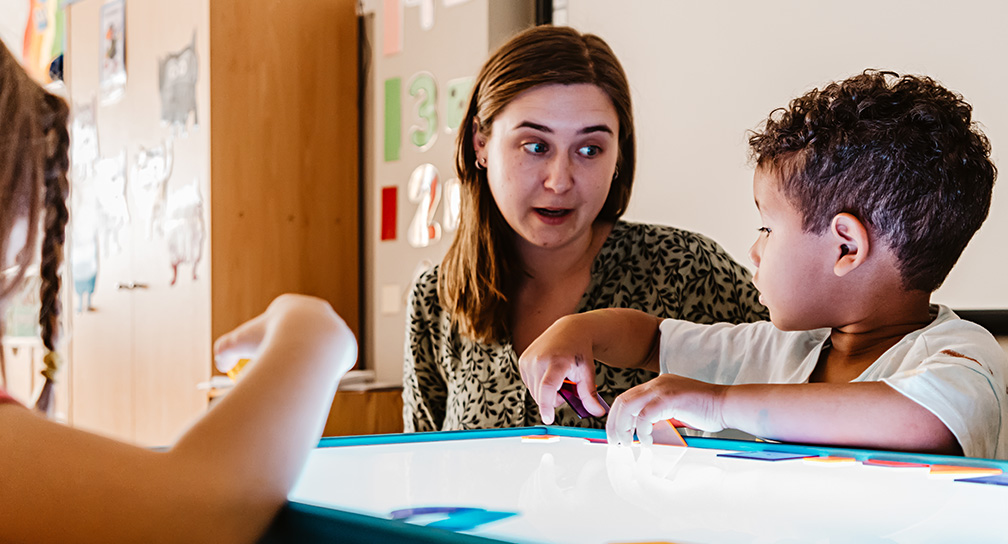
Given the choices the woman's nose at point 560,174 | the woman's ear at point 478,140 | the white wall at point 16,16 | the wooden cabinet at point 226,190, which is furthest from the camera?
the white wall at point 16,16

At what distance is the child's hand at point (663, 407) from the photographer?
0.70 metres

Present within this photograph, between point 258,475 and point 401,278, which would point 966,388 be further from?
point 401,278

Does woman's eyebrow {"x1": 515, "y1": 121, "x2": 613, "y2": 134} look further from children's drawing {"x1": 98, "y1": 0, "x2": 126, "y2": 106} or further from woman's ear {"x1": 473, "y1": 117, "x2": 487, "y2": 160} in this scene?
children's drawing {"x1": 98, "y1": 0, "x2": 126, "y2": 106}

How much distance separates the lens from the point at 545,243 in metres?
1.35

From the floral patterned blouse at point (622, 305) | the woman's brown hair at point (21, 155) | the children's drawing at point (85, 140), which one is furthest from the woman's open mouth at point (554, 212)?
the children's drawing at point (85, 140)

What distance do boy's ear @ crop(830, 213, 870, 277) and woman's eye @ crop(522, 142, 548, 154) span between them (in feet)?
1.86

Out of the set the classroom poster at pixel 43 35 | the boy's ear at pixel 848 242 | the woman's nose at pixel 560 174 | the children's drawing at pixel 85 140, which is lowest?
the boy's ear at pixel 848 242

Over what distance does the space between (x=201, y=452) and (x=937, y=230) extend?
702mm

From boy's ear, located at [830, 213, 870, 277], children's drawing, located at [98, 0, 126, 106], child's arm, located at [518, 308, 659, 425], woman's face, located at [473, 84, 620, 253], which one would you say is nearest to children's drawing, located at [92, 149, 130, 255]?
children's drawing, located at [98, 0, 126, 106]

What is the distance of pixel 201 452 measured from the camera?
475 millimetres

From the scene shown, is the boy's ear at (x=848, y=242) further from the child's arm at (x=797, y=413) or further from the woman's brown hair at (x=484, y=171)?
the woman's brown hair at (x=484, y=171)

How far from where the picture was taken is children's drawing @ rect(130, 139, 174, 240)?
3.21 meters

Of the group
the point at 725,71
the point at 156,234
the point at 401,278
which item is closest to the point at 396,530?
the point at 725,71

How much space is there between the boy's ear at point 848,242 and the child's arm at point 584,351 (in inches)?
10.2
